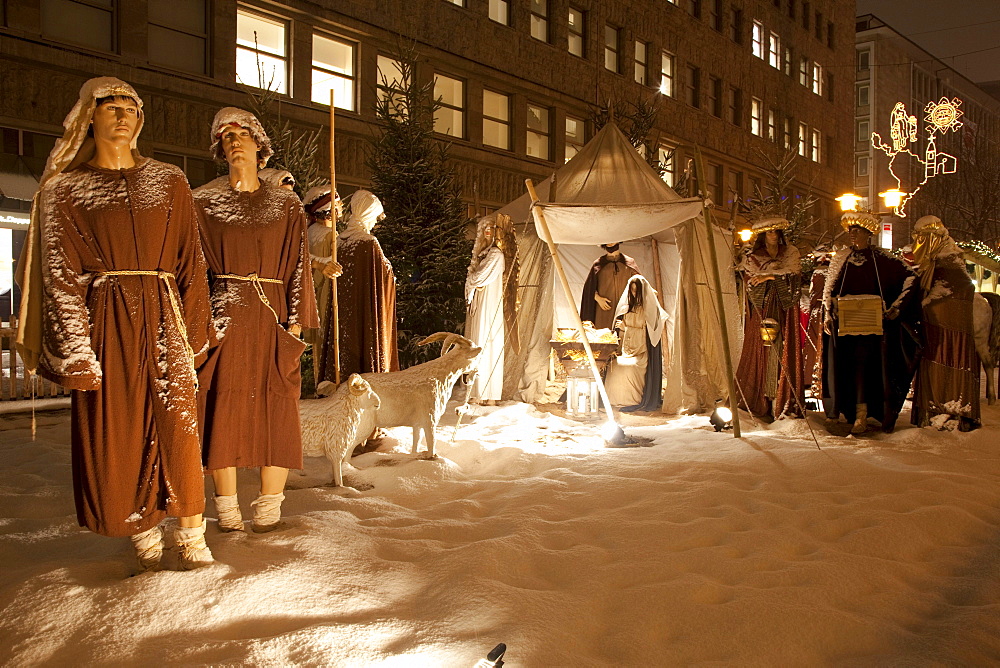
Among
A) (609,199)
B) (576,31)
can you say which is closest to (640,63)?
(576,31)

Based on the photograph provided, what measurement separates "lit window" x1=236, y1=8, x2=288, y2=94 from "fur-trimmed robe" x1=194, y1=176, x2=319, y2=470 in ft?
34.6

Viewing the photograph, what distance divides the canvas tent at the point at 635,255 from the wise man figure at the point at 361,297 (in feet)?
7.22

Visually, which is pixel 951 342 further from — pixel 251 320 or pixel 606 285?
pixel 251 320

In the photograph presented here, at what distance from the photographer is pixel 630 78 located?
20.9 meters

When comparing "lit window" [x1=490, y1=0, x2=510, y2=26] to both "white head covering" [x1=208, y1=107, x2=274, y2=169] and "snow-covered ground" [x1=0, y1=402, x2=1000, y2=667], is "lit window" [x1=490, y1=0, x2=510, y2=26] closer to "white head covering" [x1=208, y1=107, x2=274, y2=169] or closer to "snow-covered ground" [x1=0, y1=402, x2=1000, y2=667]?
"snow-covered ground" [x1=0, y1=402, x2=1000, y2=667]

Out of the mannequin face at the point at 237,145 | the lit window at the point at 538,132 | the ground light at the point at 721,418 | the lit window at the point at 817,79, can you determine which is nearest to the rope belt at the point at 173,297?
the mannequin face at the point at 237,145

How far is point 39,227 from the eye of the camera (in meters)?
2.74

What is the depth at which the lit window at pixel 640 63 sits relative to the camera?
21422mm

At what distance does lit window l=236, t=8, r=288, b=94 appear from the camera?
1315 centimetres

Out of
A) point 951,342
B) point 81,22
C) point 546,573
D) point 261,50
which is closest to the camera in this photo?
point 546,573

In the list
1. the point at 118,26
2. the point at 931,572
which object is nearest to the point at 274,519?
the point at 931,572

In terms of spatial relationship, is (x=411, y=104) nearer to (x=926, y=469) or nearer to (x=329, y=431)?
(x=329, y=431)

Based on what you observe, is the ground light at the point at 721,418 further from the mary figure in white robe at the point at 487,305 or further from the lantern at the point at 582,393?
the mary figure in white robe at the point at 487,305

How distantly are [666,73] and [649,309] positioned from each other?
15.7 m
